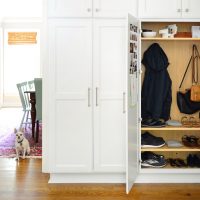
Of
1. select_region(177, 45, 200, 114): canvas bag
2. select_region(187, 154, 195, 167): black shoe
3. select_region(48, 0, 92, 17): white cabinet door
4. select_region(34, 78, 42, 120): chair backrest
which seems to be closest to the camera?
select_region(48, 0, 92, 17): white cabinet door

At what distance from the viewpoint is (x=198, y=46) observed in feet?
11.9

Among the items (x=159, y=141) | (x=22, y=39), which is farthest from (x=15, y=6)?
(x=159, y=141)

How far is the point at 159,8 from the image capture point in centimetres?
329

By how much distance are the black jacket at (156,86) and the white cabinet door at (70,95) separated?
710 millimetres

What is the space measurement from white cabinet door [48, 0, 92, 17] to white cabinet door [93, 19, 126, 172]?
16cm

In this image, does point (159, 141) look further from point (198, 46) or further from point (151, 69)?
point (198, 46)

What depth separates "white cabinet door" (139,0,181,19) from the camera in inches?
129

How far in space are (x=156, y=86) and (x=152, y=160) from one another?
830 millimetres

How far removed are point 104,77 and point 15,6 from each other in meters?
4.83

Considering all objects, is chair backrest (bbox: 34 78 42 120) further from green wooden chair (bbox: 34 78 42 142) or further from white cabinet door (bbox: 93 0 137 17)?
white cabinet door (bbox: 93 0 137 17)

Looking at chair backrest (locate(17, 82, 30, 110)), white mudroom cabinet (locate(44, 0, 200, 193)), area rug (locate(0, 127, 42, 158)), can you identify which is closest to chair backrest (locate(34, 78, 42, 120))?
area rug (locate(0, 127, 42, 158))

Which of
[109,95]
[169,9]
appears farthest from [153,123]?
[169,9]

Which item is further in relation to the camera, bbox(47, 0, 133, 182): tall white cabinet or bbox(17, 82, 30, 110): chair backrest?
bbox(17, 82, 30, 110): chair backrest

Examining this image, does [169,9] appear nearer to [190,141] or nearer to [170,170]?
[190,141]
